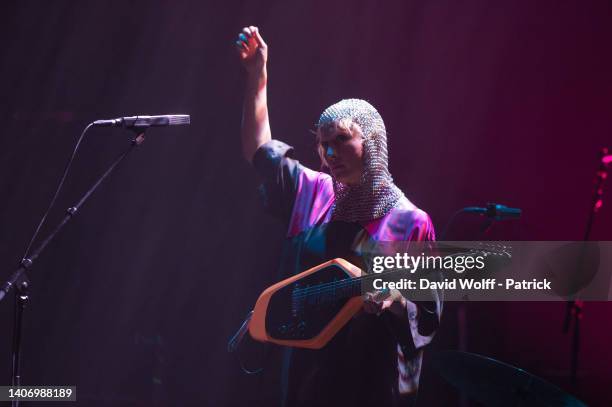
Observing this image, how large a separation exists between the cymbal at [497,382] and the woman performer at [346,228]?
0.13 meters

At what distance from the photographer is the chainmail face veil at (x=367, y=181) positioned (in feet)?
8.49

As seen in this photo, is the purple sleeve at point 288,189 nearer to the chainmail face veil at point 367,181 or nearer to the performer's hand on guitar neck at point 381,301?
the chainmail face veil at point 367,181

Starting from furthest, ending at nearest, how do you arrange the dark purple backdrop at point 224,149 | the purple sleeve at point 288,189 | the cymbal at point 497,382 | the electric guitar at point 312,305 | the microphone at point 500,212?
1. the dark purple backdrop at point 224,149
2. the microphone at point 500,212
3. the purple sleeve at point 288,189
4. the electric guitar at point 312,305
5. the cymbal at point 497,382

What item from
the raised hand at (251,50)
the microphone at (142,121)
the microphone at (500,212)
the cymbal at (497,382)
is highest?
the raised hand at (251,50)

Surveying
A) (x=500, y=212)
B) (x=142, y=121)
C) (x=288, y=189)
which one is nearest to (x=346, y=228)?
(x=288, y=189)

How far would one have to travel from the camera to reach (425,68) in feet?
14.5

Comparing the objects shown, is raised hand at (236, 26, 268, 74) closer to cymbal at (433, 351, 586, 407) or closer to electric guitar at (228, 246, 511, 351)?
electric guitar at (228, 246, 511, 351)

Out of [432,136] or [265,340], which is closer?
[265,340]

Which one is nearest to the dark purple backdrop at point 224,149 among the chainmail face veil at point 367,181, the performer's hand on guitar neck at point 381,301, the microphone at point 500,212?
the microphone at point 500,212

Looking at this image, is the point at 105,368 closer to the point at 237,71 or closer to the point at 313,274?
the point at 237,71

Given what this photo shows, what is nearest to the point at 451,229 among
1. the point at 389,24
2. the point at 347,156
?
the point at 389,24

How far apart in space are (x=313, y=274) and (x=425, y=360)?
2.07m

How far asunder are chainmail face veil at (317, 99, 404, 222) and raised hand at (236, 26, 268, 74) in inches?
14.6

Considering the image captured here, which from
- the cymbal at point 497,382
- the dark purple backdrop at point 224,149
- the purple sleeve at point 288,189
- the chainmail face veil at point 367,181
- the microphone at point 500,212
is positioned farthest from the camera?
the dark purple backdrop at point 224,149
